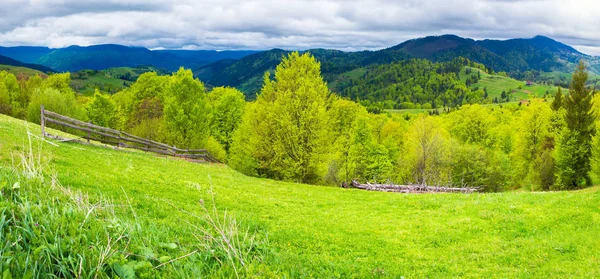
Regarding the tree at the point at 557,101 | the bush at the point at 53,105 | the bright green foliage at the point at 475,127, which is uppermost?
the tree at the point at 557,101

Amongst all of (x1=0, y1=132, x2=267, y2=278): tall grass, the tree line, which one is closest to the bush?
the tree line

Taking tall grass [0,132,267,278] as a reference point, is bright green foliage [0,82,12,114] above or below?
below

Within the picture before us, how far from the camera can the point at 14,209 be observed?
5.93 meters

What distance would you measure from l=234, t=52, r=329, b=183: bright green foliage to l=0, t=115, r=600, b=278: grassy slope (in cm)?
1346

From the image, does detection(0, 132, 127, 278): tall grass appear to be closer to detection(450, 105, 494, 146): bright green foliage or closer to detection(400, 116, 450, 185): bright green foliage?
detection(400, 116, 450, 185): bright green foliage

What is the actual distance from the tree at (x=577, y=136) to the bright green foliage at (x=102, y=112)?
7158 centimetres

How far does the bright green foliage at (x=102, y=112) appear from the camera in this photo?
2539 inches

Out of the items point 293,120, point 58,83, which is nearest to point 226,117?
point 293,120

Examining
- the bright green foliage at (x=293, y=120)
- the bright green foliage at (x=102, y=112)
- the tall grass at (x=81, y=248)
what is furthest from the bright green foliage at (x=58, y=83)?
the tall grass at (x=81, y=248)

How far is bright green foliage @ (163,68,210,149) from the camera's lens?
150 ft

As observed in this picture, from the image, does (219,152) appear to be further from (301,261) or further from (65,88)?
(301,261)

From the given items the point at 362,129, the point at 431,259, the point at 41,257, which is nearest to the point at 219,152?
the point at 362,129

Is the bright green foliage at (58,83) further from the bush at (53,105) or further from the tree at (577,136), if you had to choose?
the tree at (577,136)

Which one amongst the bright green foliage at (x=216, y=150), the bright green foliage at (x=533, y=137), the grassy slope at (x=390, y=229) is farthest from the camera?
the bright green foliage at (x=533, y=137)
